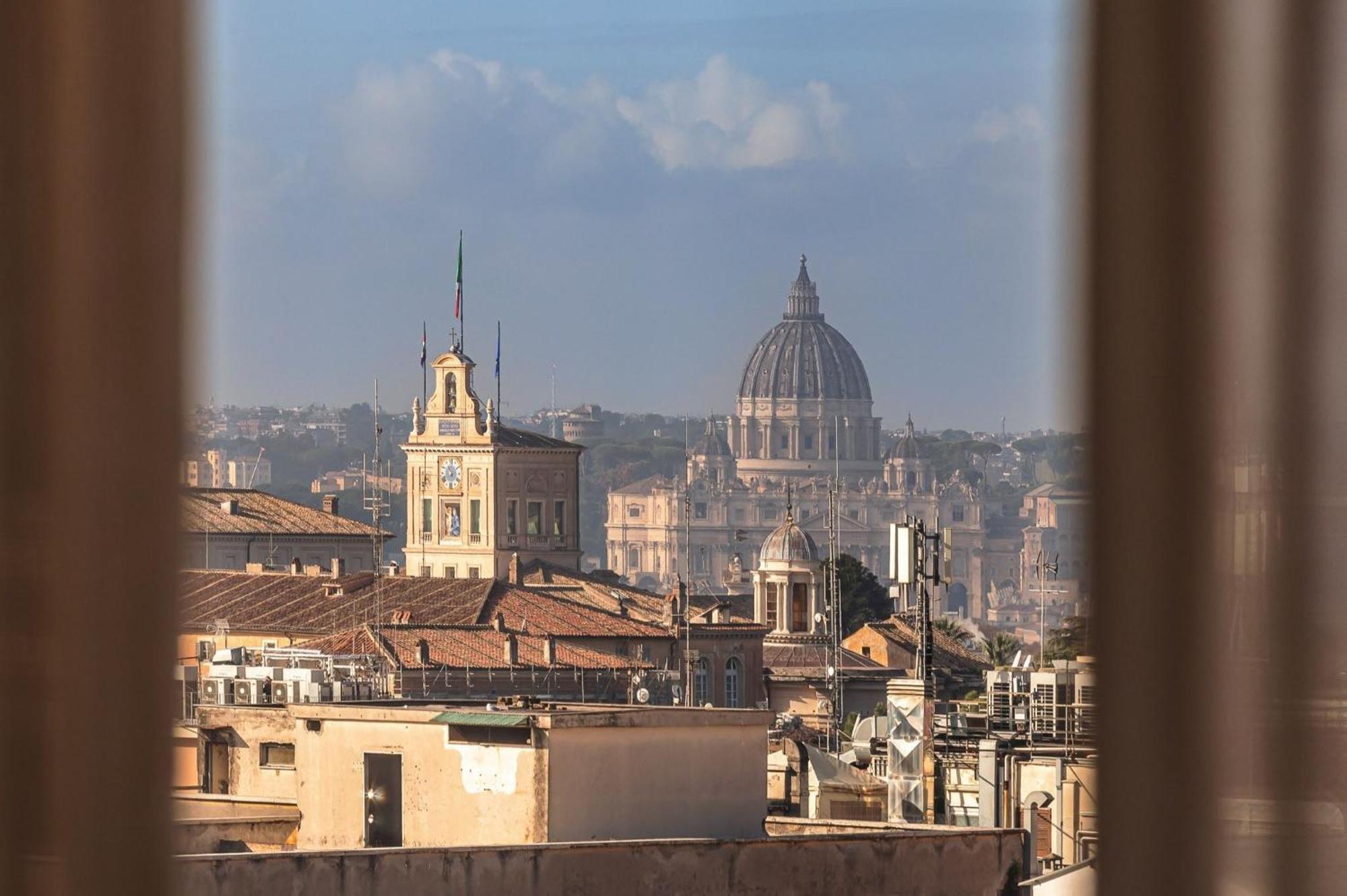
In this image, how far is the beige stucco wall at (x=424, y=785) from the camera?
10.3 metres

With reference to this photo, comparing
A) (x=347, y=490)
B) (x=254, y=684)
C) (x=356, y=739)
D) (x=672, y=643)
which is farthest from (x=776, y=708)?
(x=347, y=490)

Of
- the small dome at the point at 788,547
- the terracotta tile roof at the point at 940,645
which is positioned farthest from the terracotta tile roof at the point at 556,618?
the small dome at the point at 788,547

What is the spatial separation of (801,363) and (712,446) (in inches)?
209

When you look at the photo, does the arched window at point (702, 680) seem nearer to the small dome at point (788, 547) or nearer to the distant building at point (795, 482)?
the small dome at point (788, 547)

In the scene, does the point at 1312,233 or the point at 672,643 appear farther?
the point at 672,643

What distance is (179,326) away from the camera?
177 cm

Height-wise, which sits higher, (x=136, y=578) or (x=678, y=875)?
(x=136, y=578)

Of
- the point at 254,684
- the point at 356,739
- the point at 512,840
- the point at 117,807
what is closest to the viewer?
the point at 117,807

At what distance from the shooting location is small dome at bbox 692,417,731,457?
10150 cm

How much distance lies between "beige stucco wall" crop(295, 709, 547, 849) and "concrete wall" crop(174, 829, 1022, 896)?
105 centimetres

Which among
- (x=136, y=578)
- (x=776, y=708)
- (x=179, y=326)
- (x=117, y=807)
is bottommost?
(x=776, y=708)

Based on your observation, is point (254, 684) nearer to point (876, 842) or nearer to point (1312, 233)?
point (876, 842)

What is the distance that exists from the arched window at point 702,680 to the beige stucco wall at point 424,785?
20694 millimetres

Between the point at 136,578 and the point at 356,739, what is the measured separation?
31.4 ft
